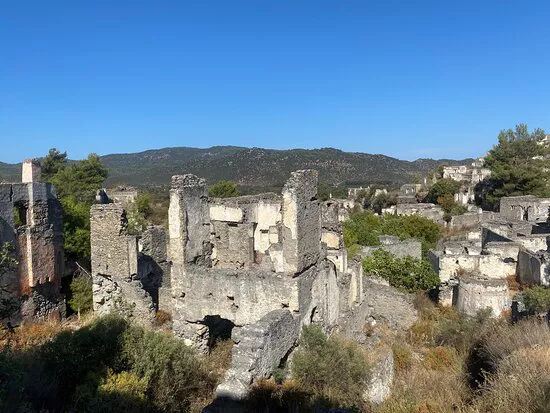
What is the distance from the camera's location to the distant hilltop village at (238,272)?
33.0 feet

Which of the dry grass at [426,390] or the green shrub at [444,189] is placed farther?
the green shrub at [444,189]

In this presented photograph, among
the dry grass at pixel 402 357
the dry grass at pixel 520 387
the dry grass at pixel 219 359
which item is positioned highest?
the dry grass at pixel 520 387

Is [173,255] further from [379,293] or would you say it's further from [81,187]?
[81,187]

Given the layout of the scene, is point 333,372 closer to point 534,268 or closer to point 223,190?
point 534,268

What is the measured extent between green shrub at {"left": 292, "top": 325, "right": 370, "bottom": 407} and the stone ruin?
1.89ft

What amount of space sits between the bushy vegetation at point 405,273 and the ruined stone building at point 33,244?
10.9m

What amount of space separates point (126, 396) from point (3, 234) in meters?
8.10

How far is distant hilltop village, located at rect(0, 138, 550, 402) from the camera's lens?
10.0 meters

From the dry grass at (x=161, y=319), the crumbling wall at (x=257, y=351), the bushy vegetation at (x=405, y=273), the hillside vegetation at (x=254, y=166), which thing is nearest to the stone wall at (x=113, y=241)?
the dry grass at (x=161, y=319)

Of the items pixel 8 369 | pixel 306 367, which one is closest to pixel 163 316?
pixel 306 367

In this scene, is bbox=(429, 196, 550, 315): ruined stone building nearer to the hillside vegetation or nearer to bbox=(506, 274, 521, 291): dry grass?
bbox=(506, 274, 521, 291): dry grass

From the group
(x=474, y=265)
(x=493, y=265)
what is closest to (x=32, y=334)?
(x=474, y=265)

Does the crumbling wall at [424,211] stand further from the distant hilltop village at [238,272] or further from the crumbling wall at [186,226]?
the crumbling wall at [186,226]

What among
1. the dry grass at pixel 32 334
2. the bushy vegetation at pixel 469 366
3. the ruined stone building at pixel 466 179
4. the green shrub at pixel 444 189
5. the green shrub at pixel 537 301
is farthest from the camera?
the ruined stone building at pixel 466 179
